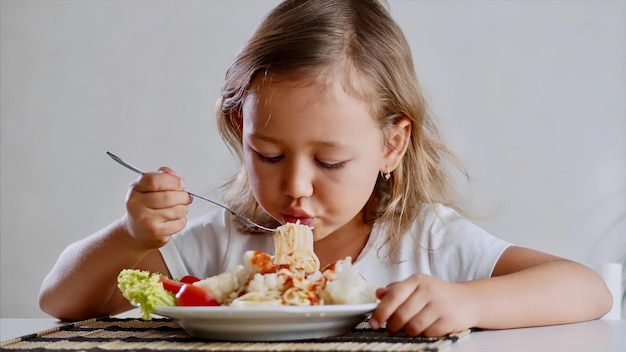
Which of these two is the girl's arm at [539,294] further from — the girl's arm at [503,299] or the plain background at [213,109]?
the plain background at [213,109]

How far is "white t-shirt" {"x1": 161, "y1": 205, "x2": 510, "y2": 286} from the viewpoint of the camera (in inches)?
72.9

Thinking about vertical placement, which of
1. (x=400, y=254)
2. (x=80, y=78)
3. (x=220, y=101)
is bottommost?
(x=400, y=254)

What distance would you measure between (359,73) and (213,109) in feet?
6.10

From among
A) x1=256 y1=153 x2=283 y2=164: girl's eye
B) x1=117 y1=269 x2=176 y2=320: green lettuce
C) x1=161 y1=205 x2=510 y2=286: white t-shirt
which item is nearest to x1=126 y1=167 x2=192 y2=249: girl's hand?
→ x1=256 y1=153 x2=283 y2=164: girl's eye

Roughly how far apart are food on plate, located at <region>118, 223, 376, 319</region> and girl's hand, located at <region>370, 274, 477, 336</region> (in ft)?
0.13

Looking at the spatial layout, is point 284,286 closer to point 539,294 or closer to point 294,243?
point 294,243

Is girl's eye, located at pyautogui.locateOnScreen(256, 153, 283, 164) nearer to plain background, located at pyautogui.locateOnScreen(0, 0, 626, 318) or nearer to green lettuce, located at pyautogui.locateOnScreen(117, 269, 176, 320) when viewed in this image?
green lettuce, located at pyautogui.locateOnScreen(117, 269, 176, 320)

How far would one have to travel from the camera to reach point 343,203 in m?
1.64

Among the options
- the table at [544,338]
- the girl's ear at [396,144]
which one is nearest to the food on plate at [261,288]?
the table at [544,338]

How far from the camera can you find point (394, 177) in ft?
6.39

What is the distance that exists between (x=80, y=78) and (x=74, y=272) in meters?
2.01

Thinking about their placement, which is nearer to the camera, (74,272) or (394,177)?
(74,272)

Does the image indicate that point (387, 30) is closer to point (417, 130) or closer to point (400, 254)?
point (417, 130)

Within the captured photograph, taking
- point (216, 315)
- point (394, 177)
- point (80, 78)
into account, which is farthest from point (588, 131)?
point (216, 315)
